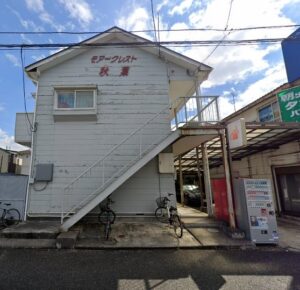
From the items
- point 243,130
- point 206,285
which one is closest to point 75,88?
point 243,130

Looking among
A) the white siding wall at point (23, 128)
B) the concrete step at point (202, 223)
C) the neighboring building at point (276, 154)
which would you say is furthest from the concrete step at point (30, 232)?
the neighboring building at point (276, 154)

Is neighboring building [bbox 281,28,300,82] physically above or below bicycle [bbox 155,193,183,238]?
above

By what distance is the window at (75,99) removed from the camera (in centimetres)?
835

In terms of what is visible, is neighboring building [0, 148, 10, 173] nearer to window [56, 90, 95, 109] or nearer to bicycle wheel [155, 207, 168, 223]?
window [56, 90, 95, 109]

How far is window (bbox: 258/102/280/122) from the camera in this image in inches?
398

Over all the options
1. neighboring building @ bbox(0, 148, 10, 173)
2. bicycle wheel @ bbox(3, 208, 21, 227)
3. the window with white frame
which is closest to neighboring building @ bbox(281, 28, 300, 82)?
the window with white frame

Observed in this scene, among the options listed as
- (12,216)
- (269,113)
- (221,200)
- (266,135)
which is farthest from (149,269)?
(269,113)

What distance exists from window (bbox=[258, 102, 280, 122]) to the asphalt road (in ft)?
21.7

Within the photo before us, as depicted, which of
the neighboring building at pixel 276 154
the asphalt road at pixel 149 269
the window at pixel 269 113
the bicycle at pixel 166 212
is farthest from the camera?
the window at pixel 269 113

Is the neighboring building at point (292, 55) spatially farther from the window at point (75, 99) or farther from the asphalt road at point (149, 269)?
the window at point (75, 99)

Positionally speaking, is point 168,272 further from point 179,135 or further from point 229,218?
point 179,135

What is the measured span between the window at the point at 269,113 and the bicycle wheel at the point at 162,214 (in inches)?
263

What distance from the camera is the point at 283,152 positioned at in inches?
380

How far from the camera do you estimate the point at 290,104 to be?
7.45m
